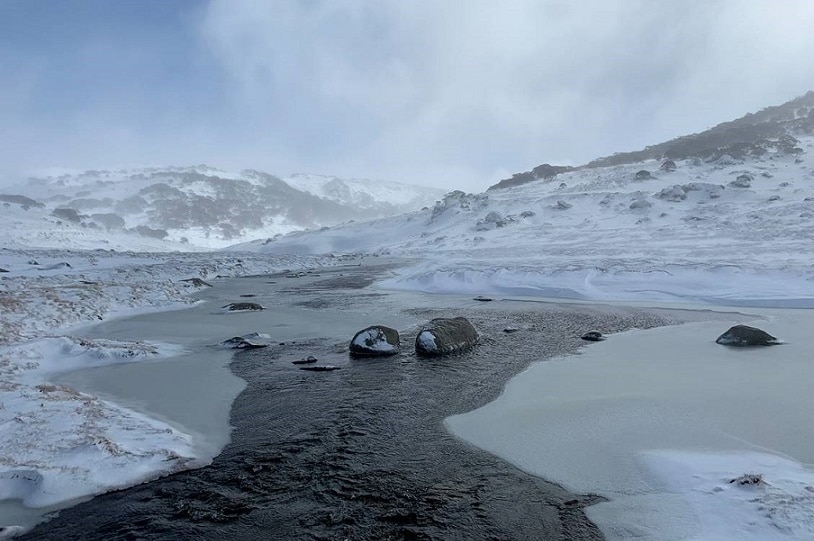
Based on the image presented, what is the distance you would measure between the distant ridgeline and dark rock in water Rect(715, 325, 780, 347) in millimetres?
55066

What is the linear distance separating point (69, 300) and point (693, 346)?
1743cm

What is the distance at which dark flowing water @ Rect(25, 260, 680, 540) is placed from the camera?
4.29 m

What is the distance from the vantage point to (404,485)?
5.00 m

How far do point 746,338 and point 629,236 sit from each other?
26.3 meters

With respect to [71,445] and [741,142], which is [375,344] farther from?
[741,142]

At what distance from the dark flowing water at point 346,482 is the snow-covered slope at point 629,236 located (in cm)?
1479

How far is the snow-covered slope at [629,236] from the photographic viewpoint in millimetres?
20656

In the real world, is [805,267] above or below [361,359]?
above

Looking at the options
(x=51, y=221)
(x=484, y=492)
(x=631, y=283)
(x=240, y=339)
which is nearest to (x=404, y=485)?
(x=484, y=492)

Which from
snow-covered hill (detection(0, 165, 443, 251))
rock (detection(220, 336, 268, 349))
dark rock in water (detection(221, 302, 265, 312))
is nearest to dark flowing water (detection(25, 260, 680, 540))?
rock (detection(220, 336, 268, 349))

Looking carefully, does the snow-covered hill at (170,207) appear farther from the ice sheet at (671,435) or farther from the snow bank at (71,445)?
the ice sheet at (671,435)

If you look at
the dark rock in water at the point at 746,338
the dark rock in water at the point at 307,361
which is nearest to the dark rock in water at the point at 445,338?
the dark rock in water at the point at 307,361

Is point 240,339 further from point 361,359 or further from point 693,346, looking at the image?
point 693,346

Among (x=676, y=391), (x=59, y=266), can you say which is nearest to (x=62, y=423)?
(x=676, y=391)
